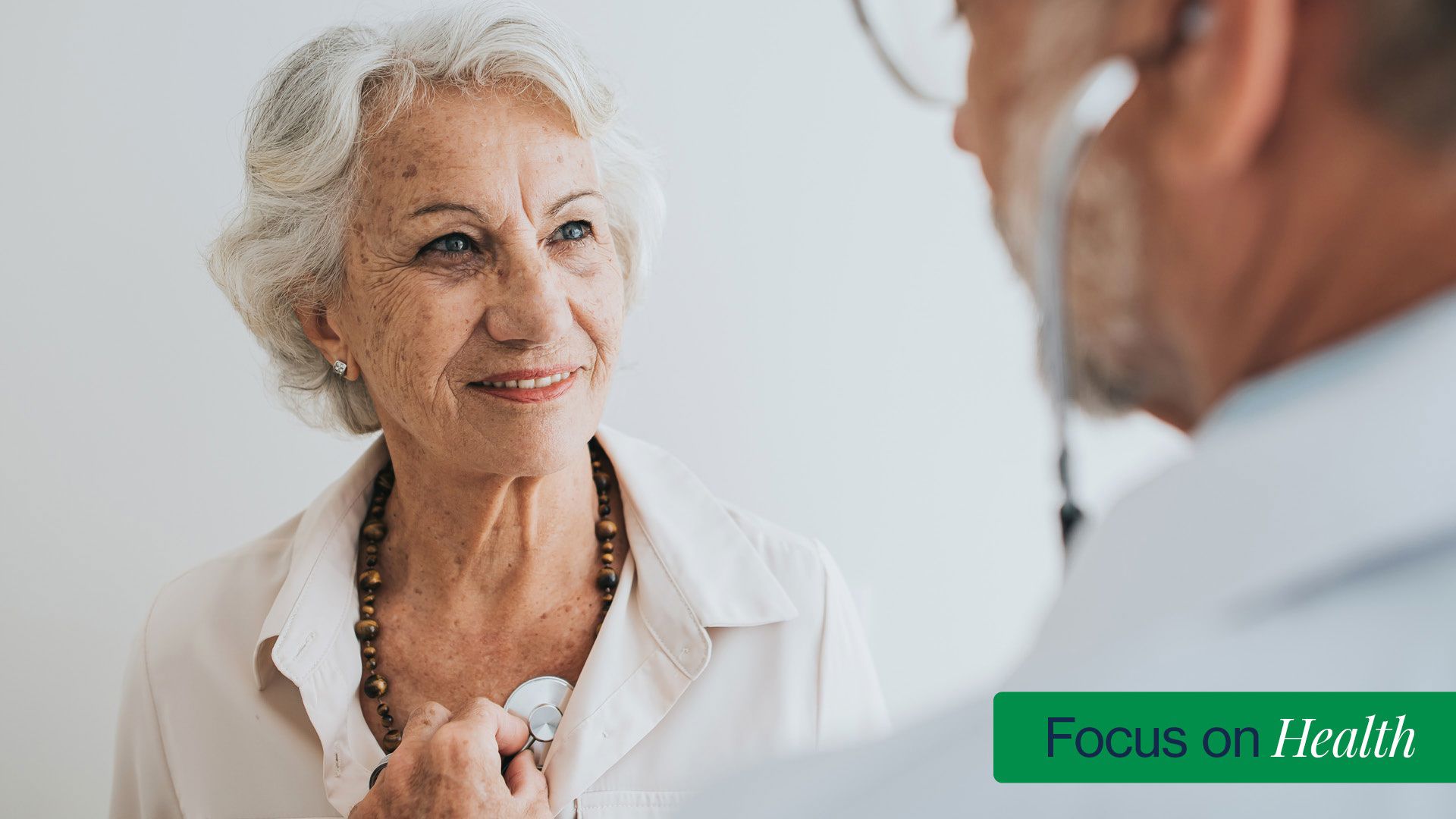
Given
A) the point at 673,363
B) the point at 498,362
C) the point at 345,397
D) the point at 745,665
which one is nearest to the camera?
the point at 498,362

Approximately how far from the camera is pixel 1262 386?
0.43 meters

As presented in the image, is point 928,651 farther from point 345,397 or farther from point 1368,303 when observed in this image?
point 1368,303

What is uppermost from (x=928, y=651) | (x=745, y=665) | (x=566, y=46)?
(x=566, y=46)

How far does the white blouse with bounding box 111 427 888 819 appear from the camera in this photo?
1491 mm

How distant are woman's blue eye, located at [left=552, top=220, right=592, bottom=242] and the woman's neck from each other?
0.96ft

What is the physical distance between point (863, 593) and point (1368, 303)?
63.6 inches

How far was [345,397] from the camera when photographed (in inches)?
68.7

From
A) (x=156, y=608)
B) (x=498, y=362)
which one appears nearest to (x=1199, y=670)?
(x=498, y=362)

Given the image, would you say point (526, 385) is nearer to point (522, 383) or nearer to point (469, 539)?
point (522, 383)

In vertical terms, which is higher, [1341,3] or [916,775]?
[1341,3]

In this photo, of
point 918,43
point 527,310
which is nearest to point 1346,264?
point 918,43

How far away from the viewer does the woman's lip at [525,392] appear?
4.83 ft

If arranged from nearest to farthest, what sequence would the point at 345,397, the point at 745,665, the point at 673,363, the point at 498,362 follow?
the point at 498,362, the point at 745,665, the point at 345,397, the point at 673,363

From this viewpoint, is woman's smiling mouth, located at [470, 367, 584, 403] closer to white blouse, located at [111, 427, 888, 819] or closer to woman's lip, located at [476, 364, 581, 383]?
woman's lip, located at [476, 364, 581, 383]
